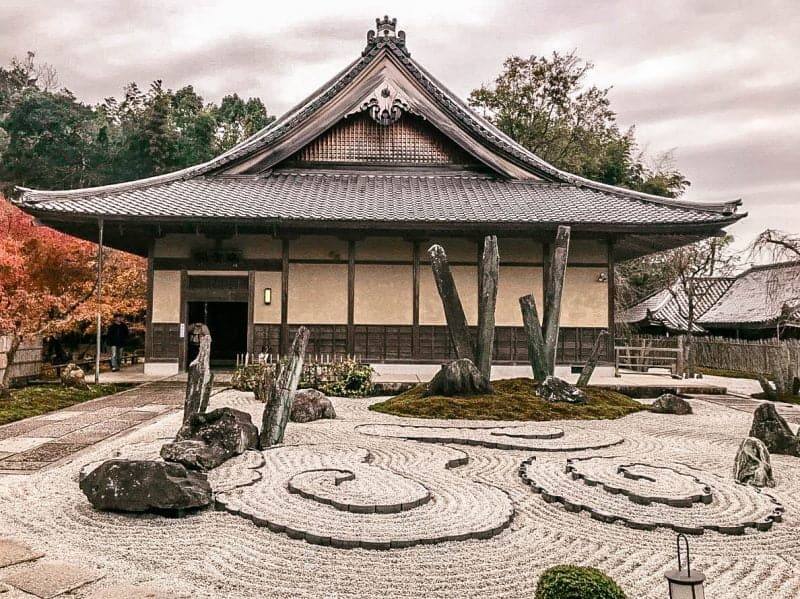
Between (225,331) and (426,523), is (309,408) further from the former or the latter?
(225,331)

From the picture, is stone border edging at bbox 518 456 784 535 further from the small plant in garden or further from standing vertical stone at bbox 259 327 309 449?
the small plant in garden

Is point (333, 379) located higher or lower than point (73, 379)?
higher

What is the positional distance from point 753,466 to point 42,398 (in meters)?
11.4

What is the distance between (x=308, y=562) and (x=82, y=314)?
13.1 m

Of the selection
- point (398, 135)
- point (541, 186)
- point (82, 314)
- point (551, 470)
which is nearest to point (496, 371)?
point (541, 186)

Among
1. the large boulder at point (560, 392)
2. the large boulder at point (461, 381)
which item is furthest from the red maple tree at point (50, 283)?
the large boulder at point (560, 392)

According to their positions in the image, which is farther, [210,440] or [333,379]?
[333,379]

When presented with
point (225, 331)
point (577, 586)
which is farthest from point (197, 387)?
point (225, 331)

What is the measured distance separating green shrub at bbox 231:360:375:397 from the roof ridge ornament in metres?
9.39

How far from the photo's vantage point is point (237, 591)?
3418 millimetres

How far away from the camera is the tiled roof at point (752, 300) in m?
24.8

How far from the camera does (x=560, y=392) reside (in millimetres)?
10570

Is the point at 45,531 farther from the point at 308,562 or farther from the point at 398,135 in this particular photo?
the point at 398,135

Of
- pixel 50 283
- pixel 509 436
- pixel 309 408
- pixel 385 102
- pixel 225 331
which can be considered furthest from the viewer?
pixel 225 331
